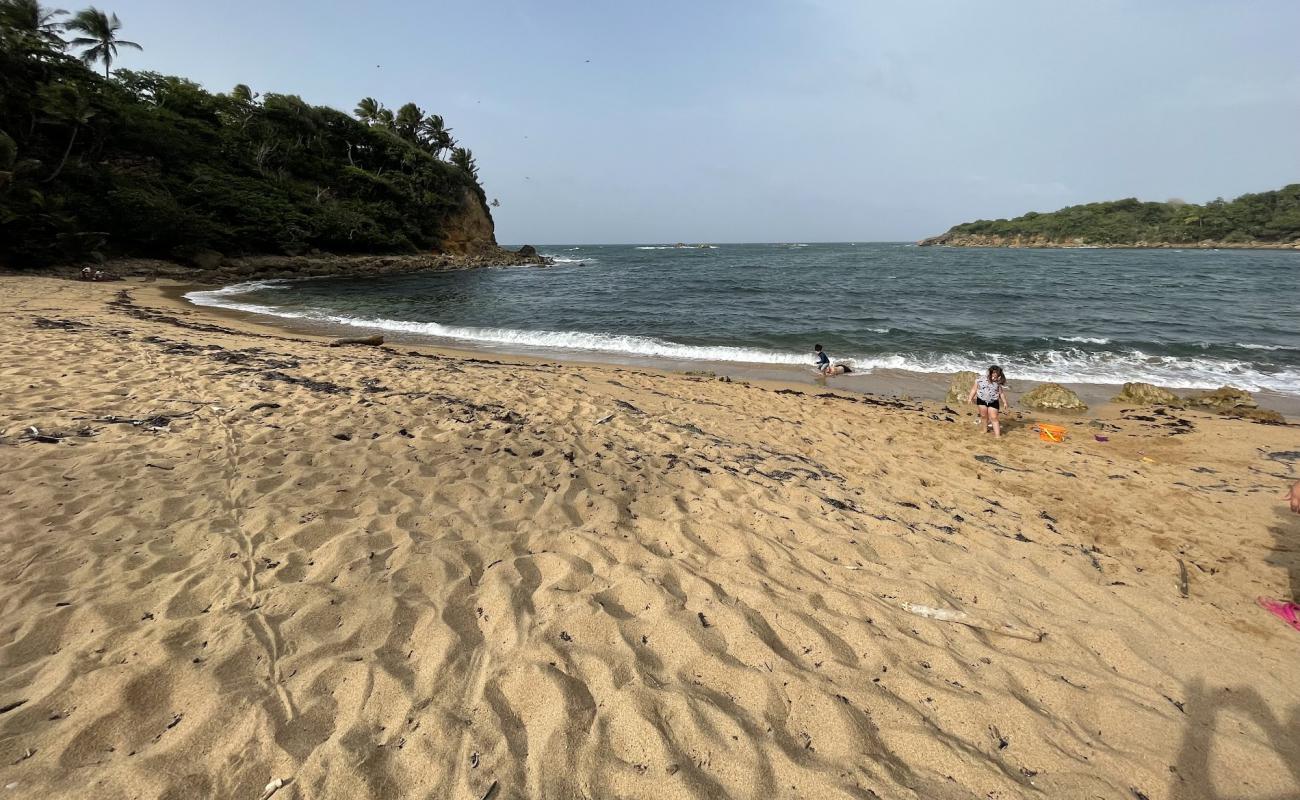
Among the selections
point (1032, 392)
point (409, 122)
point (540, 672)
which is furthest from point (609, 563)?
point (409, 122)

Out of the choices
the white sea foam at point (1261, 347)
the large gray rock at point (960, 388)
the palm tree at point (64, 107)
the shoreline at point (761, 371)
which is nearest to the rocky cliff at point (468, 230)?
the palm tree at point (64, 107)

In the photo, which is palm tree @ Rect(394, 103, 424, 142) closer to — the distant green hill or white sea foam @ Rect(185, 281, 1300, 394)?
white sea foam @ Rect(185, 281, 1300, 394)

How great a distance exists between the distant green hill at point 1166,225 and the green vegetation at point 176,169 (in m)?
112

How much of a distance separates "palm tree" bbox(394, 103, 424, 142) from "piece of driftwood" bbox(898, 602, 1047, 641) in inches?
2593

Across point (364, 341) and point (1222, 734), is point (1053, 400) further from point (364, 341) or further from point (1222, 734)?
point (364, 341)

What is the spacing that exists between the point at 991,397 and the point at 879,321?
1161 cm

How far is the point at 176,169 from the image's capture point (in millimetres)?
30625

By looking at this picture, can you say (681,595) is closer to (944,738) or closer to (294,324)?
(944,738)

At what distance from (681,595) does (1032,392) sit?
10504 mm

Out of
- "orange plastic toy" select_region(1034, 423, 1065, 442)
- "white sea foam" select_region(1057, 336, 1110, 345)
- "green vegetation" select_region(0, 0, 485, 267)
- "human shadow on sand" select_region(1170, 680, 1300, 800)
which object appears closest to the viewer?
"human shadow on sand" select_region(1170, 680, 1300, 800)

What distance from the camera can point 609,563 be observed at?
3.45 meters

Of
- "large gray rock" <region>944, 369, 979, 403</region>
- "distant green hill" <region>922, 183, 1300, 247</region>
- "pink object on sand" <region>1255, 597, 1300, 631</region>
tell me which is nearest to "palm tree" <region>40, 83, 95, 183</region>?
"large gray rock" <region>944, 369, 979, 403</region>

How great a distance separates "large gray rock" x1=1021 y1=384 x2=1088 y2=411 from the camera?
9703 millimetres

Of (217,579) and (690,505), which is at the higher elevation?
(217,579)
